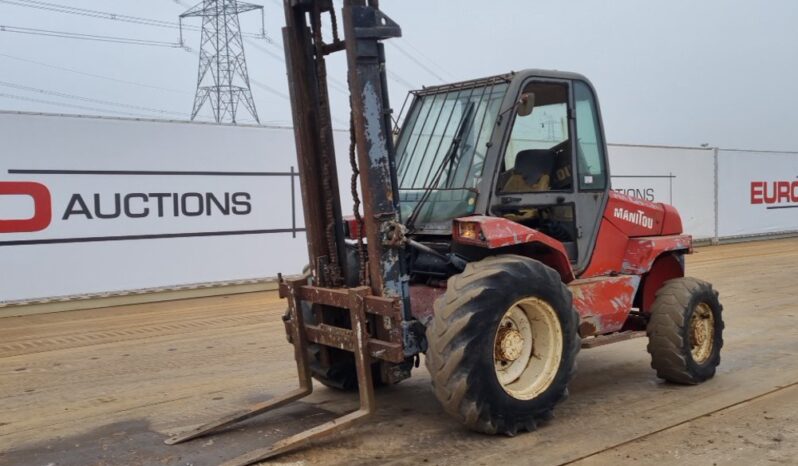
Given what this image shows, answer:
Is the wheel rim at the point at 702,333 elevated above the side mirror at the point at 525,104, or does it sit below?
below

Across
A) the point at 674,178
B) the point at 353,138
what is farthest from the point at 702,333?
the point at 674,178

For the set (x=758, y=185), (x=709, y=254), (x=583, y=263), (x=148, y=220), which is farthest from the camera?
(x=758, y=185)

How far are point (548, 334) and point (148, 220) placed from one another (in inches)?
331

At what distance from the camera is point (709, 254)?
18641mm

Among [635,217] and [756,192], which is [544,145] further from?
[756,192]

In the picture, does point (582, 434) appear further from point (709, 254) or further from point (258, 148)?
point (709, 254)

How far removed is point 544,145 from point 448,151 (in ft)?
2.66

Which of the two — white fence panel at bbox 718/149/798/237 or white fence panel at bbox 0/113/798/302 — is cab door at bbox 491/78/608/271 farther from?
white fence panel at bbox 718/149/798/237

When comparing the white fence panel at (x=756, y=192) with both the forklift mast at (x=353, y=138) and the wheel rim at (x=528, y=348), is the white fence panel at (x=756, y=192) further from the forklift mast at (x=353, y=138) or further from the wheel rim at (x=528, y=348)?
the forklift mast at (x=353, y=138)

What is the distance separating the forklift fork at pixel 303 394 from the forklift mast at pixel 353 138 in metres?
0.18

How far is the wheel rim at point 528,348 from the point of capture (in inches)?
202

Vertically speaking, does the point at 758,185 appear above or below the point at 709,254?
above

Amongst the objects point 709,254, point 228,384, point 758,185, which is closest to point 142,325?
point 228,384

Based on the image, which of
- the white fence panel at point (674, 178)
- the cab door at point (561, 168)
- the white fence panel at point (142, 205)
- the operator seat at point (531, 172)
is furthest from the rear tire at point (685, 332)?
the white fence panel at point (674, 178)
